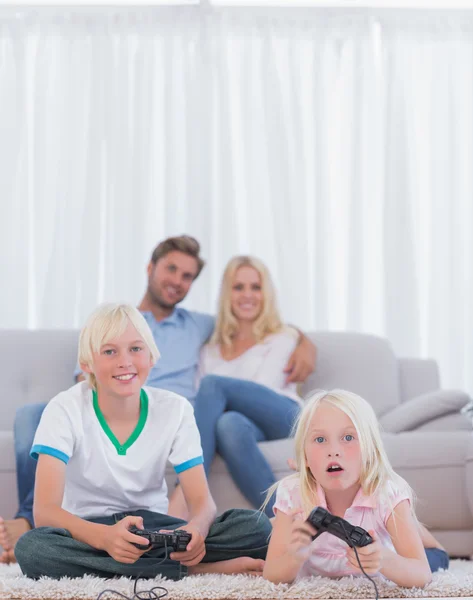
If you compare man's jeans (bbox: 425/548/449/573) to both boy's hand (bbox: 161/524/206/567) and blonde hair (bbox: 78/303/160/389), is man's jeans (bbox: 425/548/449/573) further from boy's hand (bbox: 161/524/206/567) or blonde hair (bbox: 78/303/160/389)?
blonde hair (bbox: 78/303/160/389)

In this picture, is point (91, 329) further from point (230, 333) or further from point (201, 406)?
point (230, 333)

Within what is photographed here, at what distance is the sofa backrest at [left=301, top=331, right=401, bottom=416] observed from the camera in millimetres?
2959

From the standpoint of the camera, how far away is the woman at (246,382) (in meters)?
2.28

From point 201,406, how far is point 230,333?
0.55 m

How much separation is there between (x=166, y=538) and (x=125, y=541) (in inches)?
3.1

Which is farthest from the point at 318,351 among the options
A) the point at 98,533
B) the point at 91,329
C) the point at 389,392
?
the point at 98,533

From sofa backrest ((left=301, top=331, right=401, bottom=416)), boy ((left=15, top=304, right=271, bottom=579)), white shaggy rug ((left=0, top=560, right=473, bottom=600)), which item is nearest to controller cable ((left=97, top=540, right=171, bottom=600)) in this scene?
white shaggy rug ((left=0, top=560, right=473, bottom=600))

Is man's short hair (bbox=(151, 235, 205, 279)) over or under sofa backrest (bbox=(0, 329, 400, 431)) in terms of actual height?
over

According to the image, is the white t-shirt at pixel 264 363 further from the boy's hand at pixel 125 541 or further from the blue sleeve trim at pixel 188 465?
the boy's hand at pixel 125 541

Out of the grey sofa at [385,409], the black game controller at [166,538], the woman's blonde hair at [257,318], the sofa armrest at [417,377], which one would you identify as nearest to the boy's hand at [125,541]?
the black game controller at [166,538]

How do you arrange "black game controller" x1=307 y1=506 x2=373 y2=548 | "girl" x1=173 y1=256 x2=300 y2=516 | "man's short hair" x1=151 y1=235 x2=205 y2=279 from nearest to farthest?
"black game controller" x1=307 y1=506 x2=373 y2=548 → "girl" x1=173 y1=256 x2=300 y2=516 → "man's short hair" x1=151 y1=235 x2=205 y2=279

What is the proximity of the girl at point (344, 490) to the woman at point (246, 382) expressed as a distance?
0.57 m

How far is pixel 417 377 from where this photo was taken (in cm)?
310

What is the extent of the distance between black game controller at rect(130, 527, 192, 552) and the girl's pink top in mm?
191
